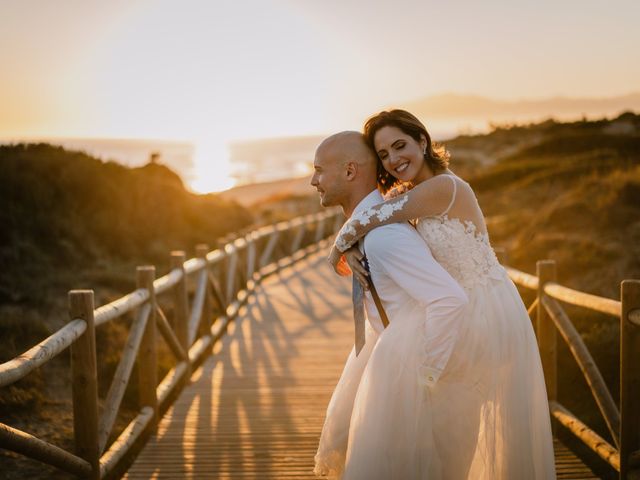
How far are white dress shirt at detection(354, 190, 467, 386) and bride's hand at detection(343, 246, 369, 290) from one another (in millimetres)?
118

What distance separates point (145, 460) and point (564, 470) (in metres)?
2.81

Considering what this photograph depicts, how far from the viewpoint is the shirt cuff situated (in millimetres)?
2834

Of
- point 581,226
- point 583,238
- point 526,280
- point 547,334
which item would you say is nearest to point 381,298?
point 547,334

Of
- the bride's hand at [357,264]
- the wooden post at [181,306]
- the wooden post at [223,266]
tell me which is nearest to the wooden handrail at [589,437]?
the bride's hand at [357,264]

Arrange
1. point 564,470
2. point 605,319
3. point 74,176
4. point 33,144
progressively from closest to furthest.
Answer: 1. point 564,470
2. point 605,319
3. point 74,176
4. point 33,144

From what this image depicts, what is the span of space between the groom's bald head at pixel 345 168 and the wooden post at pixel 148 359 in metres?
2.83

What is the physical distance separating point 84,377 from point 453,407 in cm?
221

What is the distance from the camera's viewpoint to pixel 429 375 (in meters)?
2.84

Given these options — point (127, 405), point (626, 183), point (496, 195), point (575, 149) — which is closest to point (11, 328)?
point (127, 405)

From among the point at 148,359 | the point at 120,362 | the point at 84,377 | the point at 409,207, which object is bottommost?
the point at 148,359

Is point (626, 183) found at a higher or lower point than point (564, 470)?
higher

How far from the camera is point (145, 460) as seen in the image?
201 inches

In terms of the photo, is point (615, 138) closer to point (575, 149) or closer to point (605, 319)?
point (575, 149)

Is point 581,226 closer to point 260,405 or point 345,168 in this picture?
point 260,405
